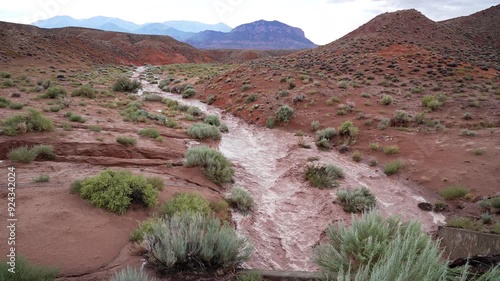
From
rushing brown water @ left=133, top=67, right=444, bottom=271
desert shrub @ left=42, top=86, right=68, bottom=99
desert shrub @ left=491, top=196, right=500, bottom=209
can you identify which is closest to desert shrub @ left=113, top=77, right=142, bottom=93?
→ desert shrub @ left=42, top=86, right=68, bottom=99

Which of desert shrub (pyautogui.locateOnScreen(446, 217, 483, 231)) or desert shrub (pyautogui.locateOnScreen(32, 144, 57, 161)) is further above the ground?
desert shrub (pyautogui.locateOnScreen(32, 144, 57, 161))

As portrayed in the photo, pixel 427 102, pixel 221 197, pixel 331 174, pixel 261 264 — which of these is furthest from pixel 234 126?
pixel 261 264

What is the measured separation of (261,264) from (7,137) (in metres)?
7.97

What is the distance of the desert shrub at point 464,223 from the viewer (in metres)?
6.67

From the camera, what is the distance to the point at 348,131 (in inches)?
535

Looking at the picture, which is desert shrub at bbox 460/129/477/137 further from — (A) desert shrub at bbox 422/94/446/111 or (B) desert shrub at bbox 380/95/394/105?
(B) desert shrub at bbox 380/95/394/105

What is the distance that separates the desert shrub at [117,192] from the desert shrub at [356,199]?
480cm

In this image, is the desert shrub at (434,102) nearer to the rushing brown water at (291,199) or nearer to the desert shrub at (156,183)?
the rushing brown water at (291,199)

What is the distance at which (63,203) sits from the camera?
5496mm

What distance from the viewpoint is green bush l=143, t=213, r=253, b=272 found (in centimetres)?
401

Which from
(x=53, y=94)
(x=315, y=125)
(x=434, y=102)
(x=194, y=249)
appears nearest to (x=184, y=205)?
(x=194, y=249)

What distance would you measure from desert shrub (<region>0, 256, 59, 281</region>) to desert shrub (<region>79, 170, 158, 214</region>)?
1958mm

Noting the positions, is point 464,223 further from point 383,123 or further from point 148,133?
point 148,133

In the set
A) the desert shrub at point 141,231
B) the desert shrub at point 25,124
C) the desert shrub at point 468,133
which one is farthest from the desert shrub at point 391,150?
Answer: the desert shrub at point 25,124
